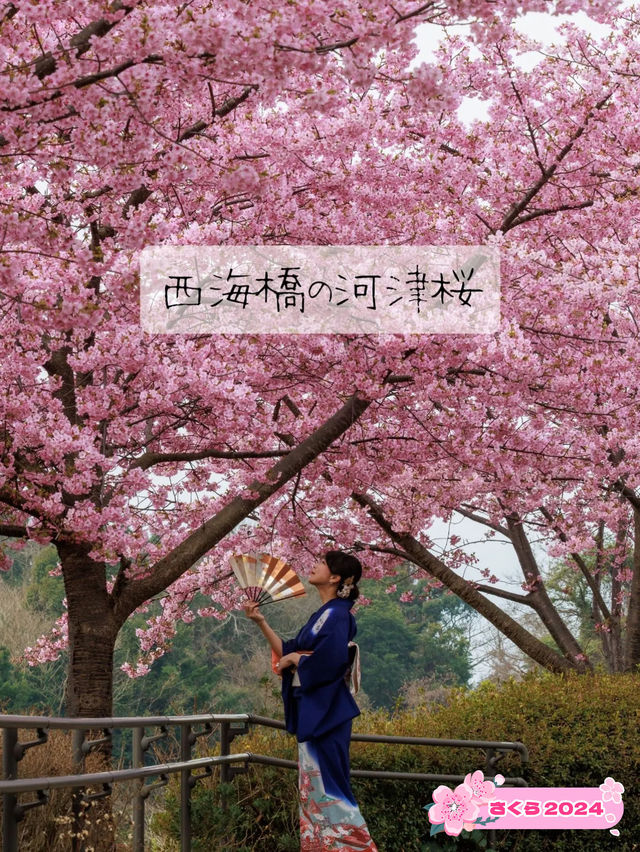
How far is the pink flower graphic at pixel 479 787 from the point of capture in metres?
6.77

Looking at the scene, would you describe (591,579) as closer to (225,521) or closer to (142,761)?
(225,521)

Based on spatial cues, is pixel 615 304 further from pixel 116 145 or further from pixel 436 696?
pixel 436 696

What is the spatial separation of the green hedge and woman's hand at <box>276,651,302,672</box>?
97 cm

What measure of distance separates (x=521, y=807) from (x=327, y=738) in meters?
2.32

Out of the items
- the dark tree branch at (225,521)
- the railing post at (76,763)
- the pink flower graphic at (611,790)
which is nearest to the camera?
the railing post at (76,763)

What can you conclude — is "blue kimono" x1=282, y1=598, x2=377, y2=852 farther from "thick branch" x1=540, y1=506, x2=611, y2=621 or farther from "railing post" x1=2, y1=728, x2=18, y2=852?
"thick branch" x1=540, y1=506, x2=611, y2=621

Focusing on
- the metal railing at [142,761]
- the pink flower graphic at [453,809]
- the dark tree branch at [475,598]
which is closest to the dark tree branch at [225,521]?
the metal railing at [142,761]

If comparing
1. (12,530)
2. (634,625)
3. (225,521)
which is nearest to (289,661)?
(225,521)

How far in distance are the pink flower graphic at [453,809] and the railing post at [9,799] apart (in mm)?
3474

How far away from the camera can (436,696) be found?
38406 mm

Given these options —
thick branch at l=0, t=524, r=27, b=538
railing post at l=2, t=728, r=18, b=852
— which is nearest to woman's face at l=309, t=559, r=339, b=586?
railing post at l=2, t=728, r=18, b=852

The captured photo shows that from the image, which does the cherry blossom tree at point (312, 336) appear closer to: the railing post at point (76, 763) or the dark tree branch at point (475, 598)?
the dark tree branch at point (475, 598)

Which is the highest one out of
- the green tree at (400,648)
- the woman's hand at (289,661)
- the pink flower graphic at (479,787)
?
the woman's hand at (289,661)

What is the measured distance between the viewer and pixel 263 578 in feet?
17.6
